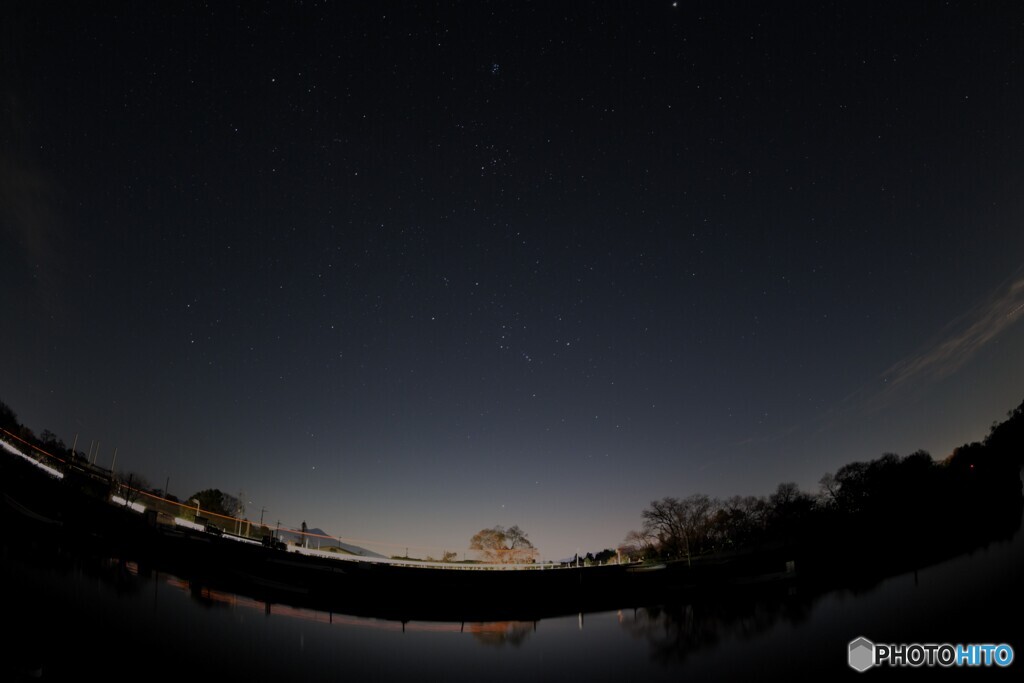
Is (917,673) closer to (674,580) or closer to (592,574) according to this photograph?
(674,580)

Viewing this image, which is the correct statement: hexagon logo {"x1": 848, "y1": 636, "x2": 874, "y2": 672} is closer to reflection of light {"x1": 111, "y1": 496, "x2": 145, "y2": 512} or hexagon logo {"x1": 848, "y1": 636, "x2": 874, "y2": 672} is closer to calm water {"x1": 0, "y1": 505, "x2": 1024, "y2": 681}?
calm water {"x1": 0, "y1": 505, "x2": 1024, "y2": 681}

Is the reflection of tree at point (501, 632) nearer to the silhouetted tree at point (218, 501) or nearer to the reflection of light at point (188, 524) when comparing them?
the reflection of light at point (188, 524)

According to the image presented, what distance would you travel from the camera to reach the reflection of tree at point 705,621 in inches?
320

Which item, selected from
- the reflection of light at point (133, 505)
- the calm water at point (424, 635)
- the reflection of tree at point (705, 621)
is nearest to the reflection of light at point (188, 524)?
the reflection of light at point (133, 505)

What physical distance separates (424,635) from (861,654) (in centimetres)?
883

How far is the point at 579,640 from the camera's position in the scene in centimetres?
952

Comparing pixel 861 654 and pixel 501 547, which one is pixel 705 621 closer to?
pixel 861 654

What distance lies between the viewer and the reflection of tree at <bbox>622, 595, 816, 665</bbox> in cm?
814

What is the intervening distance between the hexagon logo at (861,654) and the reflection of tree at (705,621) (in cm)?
175

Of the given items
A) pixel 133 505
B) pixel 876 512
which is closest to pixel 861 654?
pixel 133 505

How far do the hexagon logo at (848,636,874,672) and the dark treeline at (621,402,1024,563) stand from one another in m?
23.2

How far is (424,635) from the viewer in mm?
9898

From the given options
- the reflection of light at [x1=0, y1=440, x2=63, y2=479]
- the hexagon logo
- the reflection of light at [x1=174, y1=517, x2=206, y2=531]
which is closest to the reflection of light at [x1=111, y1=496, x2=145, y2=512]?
the reflection of light at [x1=174, y1=517, x2=206, y2=531]

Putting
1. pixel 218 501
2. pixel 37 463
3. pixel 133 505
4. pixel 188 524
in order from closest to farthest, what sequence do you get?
1. pixel 133 505
2. pixel 188 524
3. pixel 37 463
4. pixel 218 501
